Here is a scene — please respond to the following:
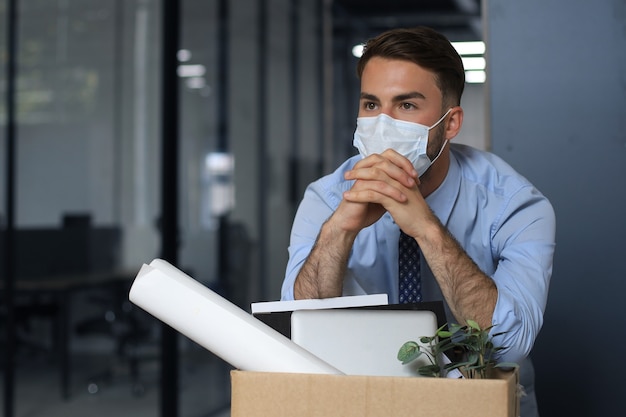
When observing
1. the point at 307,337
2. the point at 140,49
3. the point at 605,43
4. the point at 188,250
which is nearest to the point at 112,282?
the point at 188,250

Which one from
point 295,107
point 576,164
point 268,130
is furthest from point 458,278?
point 295,107

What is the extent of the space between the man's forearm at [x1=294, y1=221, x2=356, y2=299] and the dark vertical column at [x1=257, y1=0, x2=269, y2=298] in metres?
4.83

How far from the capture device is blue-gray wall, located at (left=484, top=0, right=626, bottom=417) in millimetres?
2154

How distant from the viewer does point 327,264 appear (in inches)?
63.5

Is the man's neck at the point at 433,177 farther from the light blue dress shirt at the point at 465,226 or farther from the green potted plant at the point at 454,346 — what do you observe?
the green potted plant at the point at 454,346

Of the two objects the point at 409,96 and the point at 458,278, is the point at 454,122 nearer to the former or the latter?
the point at 409,96

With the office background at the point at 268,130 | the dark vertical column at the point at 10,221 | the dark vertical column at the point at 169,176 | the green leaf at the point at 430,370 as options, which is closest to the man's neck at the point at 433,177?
the office background at the point at 268,130

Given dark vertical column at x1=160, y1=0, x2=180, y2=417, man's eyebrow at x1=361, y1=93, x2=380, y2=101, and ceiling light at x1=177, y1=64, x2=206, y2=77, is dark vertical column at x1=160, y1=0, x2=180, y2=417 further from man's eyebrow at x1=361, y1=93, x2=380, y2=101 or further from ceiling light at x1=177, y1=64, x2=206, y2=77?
man's eyebrow at x1=361, y1=93, x2=380, y2=101

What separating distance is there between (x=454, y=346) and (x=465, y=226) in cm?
68

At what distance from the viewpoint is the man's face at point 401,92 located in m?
1.68

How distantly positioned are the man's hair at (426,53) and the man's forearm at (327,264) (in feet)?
1.23

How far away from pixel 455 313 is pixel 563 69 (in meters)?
0.97

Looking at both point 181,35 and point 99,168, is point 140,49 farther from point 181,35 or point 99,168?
point 99,168

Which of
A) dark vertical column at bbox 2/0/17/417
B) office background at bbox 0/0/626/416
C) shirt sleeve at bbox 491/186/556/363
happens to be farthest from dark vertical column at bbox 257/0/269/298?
shirt sleeve at bbox 491/186/556/363
